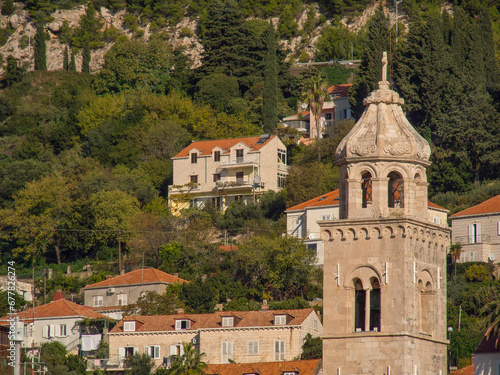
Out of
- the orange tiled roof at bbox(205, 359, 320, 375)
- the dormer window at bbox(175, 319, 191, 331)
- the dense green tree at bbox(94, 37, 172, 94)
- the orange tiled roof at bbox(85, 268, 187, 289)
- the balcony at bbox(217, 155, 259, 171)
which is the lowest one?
the orange tiled roof at bbox(205, 359, 320, 375)

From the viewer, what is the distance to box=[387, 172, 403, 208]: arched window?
44.5m

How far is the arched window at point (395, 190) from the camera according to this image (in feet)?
146

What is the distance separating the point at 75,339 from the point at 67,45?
90.9 meters

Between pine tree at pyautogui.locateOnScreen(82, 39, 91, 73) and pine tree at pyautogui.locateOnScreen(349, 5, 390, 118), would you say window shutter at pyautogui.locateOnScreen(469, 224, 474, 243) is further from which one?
pine tree at pyautogui.locateOnScreen(82, 39, 91, 73)

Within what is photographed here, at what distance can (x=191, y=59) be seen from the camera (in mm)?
164750

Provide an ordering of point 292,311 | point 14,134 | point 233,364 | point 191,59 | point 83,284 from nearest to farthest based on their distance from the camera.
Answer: point 233,364
point 292,311
point 83,284
point 14,134
point 191,59

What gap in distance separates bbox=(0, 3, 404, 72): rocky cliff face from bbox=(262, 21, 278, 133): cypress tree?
27908mm

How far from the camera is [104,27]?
595 ft

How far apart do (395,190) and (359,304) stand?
14.1ft

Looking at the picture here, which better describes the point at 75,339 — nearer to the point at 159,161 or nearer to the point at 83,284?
the point at 83,284

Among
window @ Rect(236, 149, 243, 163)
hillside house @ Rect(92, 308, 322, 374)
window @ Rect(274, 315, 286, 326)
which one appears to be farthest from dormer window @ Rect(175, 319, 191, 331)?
window @ Rect(236, 149, 243, 163)

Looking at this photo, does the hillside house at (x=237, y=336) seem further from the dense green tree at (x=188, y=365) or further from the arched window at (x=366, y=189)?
the arched window at (x=366, y=189)

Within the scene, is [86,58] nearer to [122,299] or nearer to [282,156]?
[282,156]

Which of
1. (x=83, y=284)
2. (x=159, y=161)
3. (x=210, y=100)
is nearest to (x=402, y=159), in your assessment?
(x=83, y=284)
